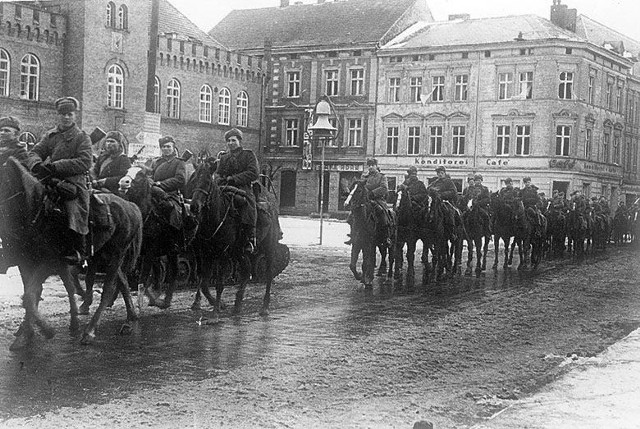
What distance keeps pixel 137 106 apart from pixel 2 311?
3239 centimetres

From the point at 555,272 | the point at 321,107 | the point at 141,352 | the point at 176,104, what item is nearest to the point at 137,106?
the point at 176,104

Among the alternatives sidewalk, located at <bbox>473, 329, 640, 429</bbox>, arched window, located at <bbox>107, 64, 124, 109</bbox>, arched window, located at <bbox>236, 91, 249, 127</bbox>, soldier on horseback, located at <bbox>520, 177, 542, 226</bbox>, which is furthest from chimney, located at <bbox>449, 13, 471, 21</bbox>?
sidewalk, located at <bbox>473, 329, 640, 429</bbox>

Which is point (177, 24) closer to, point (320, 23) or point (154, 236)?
point (320, 23)

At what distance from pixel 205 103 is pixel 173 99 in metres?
2.69

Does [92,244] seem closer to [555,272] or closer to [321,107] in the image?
[555,272]

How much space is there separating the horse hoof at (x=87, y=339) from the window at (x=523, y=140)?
41.2 m

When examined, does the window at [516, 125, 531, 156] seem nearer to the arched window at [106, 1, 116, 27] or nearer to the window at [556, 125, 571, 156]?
the window at [556, 125, 571, 156]

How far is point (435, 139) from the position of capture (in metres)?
50.0

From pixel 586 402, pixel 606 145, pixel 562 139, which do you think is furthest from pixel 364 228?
pixel 606 145

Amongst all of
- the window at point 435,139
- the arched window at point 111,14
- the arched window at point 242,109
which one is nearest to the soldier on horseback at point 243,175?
the arched window at point 111,14

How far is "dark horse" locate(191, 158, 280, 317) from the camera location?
32.9 feet

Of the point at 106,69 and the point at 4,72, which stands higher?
the point at 106,69

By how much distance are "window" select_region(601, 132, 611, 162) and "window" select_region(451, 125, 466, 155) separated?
876 cm

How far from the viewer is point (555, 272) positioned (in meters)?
19.3
